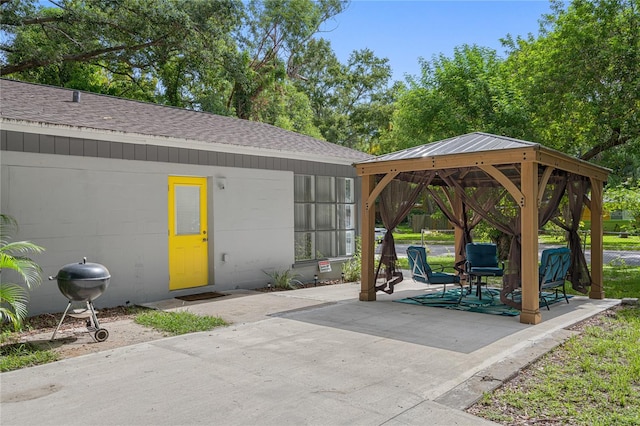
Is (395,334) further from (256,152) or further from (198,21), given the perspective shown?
(198,21)

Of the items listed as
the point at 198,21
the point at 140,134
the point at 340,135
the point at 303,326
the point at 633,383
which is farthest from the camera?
the point at 340,135

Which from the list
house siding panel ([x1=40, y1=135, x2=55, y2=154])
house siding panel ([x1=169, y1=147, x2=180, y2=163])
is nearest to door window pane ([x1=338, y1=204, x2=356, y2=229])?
house siding panel ([x1=169, y1=147, x2=180, y2=163])

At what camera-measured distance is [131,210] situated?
25.3 ft

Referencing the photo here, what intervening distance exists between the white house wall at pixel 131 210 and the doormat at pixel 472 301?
3220 mm

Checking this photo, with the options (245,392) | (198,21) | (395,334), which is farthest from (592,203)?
(198,21)

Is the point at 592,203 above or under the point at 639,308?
above

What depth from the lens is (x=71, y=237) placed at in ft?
23.0

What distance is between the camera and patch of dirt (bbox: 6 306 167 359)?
Result: 536 cm

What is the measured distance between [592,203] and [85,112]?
930cm

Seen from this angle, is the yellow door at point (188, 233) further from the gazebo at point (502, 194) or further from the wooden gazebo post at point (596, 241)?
the wooden gazebo post at point (596, 241)

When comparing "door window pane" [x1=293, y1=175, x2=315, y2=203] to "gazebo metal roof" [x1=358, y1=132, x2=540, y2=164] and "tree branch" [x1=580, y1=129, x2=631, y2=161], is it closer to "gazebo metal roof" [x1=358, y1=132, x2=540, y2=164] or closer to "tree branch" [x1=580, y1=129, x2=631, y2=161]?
"gazebo metal roof" [x1=358, y1=132, x2=540, y2=164]

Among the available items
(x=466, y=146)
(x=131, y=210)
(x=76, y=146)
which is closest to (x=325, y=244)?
(x=466, y=146)

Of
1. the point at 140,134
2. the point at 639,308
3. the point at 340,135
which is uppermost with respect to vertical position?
the point at 340,135

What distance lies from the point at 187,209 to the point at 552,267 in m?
6.29
